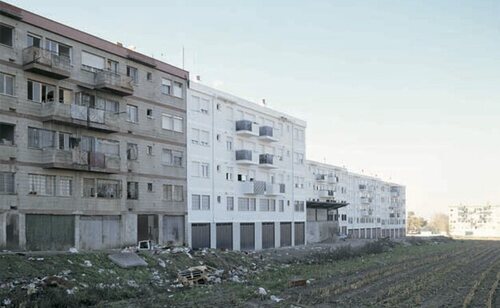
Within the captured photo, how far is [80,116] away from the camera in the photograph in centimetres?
3884

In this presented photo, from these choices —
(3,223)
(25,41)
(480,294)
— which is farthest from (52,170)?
(480,294)

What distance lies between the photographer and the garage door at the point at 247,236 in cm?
5788

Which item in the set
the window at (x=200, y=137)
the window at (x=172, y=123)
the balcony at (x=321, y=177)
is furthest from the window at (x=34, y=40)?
the balcony at (x=321, y=177)

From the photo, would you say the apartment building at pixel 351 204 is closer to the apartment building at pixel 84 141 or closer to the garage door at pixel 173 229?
the garage door at pixel 173 229

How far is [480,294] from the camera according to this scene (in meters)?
27.3

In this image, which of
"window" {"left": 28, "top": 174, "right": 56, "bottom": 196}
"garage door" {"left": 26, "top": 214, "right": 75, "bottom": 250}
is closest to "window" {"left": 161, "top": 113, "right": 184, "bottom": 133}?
"window" {"left": 28, "top": 174, "right": 56, "bottom": 196}

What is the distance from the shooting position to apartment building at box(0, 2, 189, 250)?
115 ft

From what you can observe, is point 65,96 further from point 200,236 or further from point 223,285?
point 200,236

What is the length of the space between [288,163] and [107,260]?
4022cm

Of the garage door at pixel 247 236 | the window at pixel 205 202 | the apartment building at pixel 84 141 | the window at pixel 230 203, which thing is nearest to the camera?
the apartment building at pixel 84 141

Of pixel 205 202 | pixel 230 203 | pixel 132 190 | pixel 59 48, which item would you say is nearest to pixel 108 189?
pixel 132 190

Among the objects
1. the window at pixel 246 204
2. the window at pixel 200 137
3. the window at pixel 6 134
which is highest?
the window at pixel 200 137

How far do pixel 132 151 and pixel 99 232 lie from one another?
24.3ft

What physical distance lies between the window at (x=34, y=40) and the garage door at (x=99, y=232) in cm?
1240
